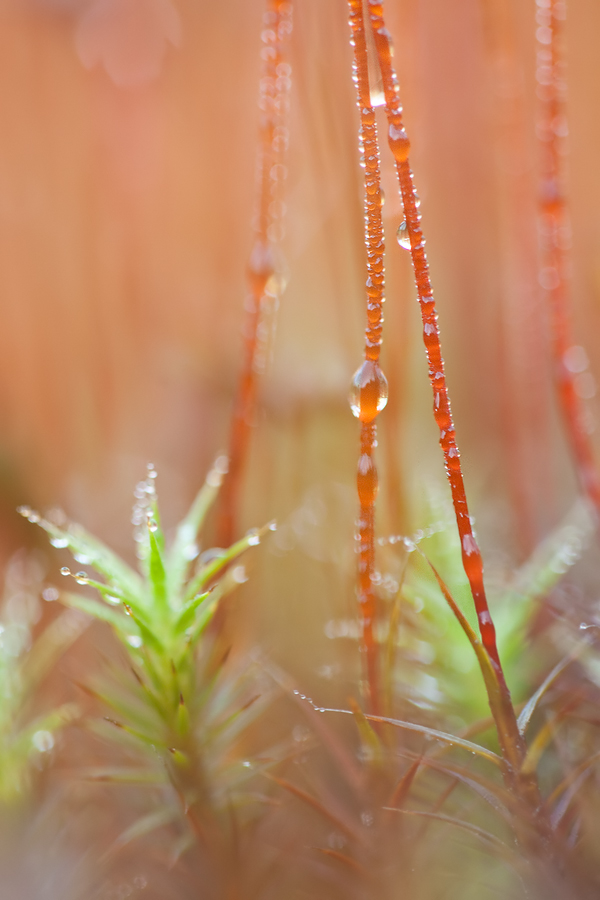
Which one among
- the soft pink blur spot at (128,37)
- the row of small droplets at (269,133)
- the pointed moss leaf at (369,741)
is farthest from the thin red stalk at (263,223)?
the soft pink blur spot at (128,37)

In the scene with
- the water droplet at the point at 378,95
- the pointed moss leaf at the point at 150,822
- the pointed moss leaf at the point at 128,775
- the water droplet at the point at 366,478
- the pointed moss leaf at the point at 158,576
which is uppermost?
the water droplet at the point at 378,95

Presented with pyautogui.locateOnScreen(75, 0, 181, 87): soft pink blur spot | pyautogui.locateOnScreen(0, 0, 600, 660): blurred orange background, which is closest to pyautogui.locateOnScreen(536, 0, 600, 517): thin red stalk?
pyautogui.locateOnScreen(0, 0, 600, 660): blurred orange background

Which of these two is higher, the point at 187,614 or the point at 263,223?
the point at 263,223

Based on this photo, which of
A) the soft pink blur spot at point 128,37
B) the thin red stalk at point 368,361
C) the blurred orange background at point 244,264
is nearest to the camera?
the thin red stalk at point 368,361

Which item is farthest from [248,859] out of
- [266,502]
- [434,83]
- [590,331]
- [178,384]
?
[434,83]

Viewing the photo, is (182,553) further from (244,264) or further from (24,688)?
(244,264)

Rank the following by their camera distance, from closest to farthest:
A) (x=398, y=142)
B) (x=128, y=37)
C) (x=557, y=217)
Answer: (x=398, y=142)
(x=557, y=217)
(x=128, y=37)

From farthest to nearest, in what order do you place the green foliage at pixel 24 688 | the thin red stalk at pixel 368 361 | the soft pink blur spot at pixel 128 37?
the soft pink blur spot at pixel 128 37 → the green foliage at pixel 24 688 → the thin red stalk at pixel 368 361

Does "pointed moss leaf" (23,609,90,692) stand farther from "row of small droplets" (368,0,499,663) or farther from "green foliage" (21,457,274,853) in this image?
"row of small droplets" (368,0,499,663)

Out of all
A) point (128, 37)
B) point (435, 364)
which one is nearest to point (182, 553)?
point (435, 364)

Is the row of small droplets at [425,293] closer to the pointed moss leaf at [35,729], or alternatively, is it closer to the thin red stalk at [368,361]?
the thin red stalk at [368,361]
